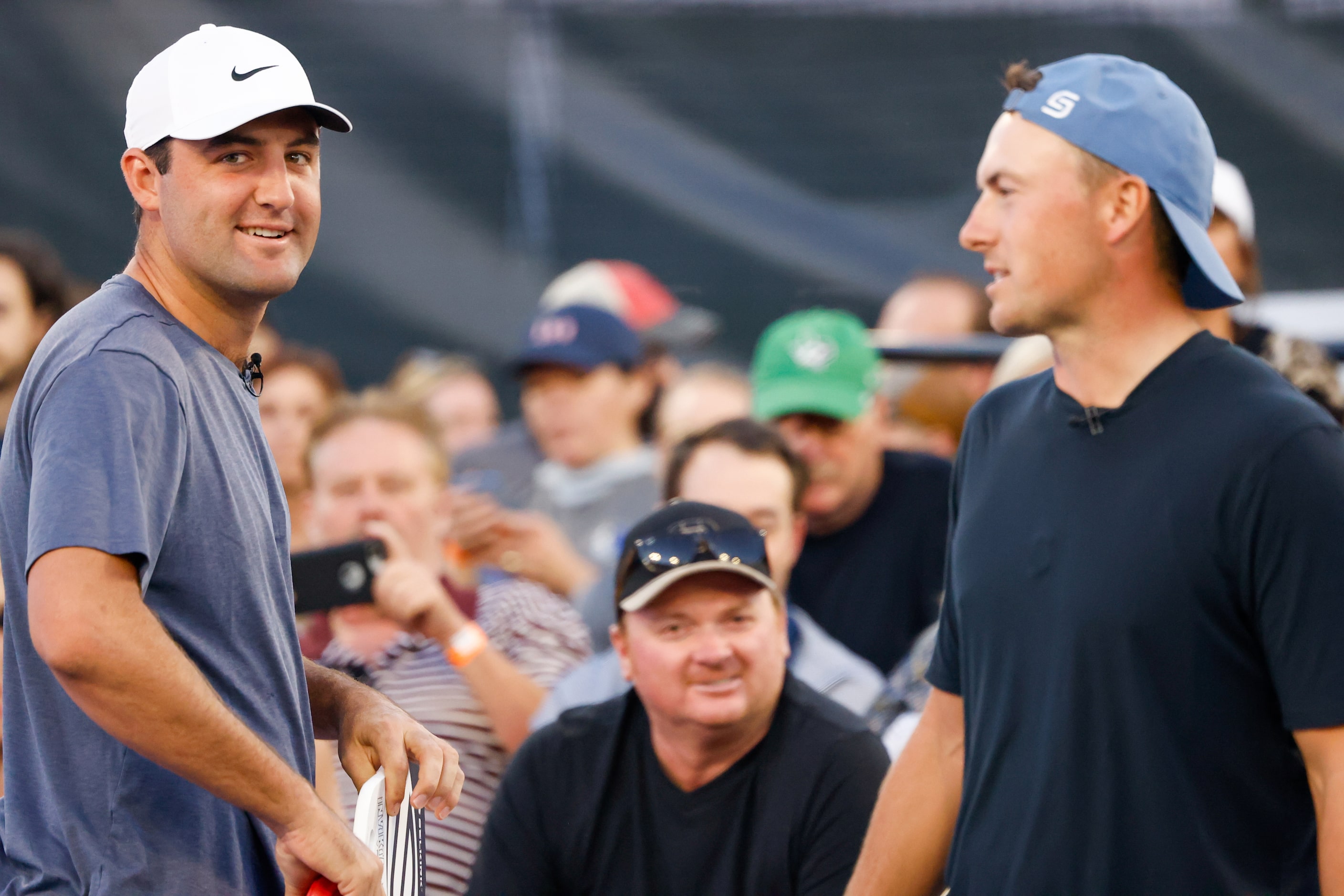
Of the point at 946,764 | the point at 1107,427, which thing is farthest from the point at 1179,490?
the point at 946,764

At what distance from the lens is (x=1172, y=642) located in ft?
6.12

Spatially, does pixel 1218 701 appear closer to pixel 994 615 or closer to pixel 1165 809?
pixel 1165 809

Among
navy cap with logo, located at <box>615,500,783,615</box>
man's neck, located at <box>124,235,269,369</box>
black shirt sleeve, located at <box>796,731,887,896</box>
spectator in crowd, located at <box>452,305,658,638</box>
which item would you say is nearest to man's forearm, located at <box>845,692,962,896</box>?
black shirt sleeve, located at <box>796,731,887,896</box>

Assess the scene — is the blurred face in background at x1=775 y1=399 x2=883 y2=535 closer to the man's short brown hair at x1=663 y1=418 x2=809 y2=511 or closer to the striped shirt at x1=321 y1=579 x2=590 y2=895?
the man's short brown hair at x1=663 y1=418 x2=809 y2=511

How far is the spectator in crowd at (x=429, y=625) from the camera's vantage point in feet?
11.3

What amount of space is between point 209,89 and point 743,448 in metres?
2.06

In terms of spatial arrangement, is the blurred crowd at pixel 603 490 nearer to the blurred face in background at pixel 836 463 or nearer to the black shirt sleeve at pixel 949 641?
the blurred face in background at pixel 836 463

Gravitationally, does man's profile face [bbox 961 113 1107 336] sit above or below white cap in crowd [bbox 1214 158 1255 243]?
below

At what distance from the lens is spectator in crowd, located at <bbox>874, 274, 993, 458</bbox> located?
5.46 meters

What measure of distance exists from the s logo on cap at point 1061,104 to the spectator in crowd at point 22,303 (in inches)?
124

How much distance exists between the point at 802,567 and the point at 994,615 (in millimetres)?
2186

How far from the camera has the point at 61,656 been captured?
1.59 m

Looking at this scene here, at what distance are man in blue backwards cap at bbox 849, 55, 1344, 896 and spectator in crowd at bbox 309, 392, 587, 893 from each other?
1384 millimetres

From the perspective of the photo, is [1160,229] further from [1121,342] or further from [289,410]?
→ [289,410]
